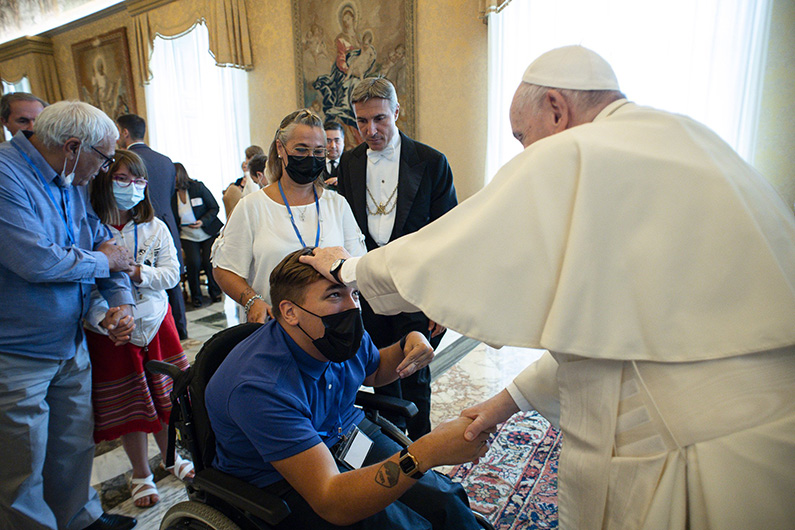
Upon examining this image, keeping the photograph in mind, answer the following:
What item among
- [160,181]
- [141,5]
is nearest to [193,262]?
[160,181]

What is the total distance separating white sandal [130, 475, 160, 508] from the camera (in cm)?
220

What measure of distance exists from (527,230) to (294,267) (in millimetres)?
742

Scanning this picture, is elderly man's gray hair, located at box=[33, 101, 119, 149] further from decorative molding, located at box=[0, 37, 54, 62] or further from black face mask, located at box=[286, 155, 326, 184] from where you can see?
decorative molding, located at box=[0, 37, 54, 62]

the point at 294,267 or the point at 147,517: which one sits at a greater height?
the point at 294,267

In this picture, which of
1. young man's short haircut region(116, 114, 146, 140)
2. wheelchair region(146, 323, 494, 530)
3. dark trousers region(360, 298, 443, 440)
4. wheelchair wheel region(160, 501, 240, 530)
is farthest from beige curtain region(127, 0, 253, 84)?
wheelchair wheel region(160, 501, 240, 530)

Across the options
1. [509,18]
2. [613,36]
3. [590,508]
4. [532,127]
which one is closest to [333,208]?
[532,127]

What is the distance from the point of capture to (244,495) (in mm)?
1194

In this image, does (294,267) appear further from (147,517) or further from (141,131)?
(141,131)

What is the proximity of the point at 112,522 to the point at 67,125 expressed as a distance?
5.43 ft

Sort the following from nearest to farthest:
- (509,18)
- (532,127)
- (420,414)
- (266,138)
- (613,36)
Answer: (532,127) → (420,414) → (613,36) → (509,18) → (266,138)

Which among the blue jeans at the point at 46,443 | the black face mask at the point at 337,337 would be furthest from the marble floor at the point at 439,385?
the black face mask at the point at 337,337

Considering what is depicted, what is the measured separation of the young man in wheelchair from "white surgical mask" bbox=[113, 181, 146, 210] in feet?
3.89

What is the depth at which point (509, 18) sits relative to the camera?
16.0ft

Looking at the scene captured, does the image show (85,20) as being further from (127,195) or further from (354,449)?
(354,449)
